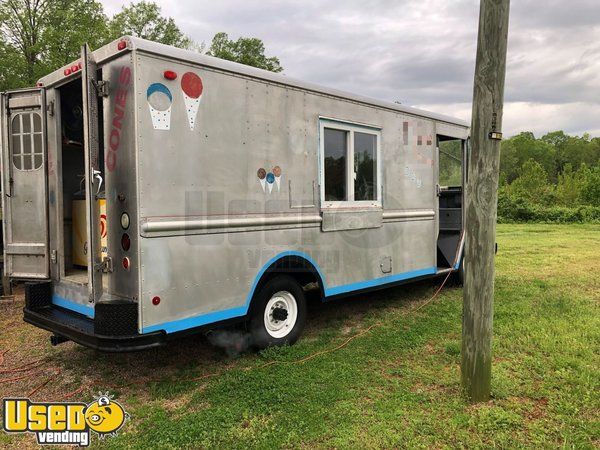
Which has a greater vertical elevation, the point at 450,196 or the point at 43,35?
the point at 43,35

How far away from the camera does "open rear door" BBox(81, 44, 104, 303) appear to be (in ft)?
11.6

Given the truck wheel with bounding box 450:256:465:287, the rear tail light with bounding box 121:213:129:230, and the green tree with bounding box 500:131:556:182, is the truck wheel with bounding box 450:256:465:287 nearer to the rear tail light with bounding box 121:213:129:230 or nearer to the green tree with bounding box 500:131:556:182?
the rear tail light with bounding box 121:213:129:230

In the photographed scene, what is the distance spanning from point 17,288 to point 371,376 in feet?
22.5

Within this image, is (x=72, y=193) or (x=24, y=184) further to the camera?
(x=72, y=193)

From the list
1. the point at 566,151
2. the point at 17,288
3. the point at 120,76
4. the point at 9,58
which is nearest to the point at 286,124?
the point at 120,76

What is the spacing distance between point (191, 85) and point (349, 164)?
2.20 meters

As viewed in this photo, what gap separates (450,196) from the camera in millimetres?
8117

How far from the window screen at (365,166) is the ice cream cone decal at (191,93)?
7.20 feet

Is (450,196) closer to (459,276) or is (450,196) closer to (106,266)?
(459,276)

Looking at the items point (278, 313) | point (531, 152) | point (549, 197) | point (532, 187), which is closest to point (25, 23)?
point (278, 313)

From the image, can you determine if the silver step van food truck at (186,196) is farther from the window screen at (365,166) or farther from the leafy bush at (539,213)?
the leafy bush at (539,213)

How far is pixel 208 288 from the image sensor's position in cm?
400

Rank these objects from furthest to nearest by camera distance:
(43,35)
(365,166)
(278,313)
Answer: (43,35) → (365,166) → (278,313)

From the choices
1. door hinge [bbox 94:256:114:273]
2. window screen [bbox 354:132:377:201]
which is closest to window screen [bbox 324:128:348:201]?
window screen [bbox 354:132:377:201]
